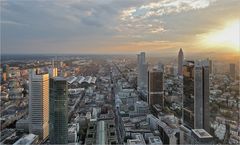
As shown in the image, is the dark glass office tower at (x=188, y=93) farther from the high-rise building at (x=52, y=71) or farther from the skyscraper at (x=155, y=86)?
the high-rise building at (x=52, y=71)

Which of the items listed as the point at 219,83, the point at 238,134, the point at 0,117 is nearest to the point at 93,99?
the point at 0,117

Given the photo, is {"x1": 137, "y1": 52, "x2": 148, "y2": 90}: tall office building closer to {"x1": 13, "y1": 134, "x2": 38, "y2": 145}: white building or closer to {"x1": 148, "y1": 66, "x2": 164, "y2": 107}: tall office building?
{"x1": 148, "y1": 66, "x2": 164, "y2": 107}: tall office building

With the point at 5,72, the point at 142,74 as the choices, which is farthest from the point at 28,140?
the point at 142,74

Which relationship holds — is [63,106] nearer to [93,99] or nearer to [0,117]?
[0,117]

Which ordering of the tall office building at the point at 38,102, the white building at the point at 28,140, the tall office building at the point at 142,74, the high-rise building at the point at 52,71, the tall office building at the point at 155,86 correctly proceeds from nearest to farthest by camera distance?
1. the white building at the point at 28,140
2. the tall office building at the point at 38,102
3. the high-rise building at the point at 52,71
4. the tall office building at the point at 155,86
5. the tall office building at the point at 142,74

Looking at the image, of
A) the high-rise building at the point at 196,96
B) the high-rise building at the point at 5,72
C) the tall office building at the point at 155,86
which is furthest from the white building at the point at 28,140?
the tall office building at the point at 155,86

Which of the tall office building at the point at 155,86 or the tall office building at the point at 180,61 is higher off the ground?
the tall office building at the point at 180,61

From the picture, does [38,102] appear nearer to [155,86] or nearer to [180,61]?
[180,61]
